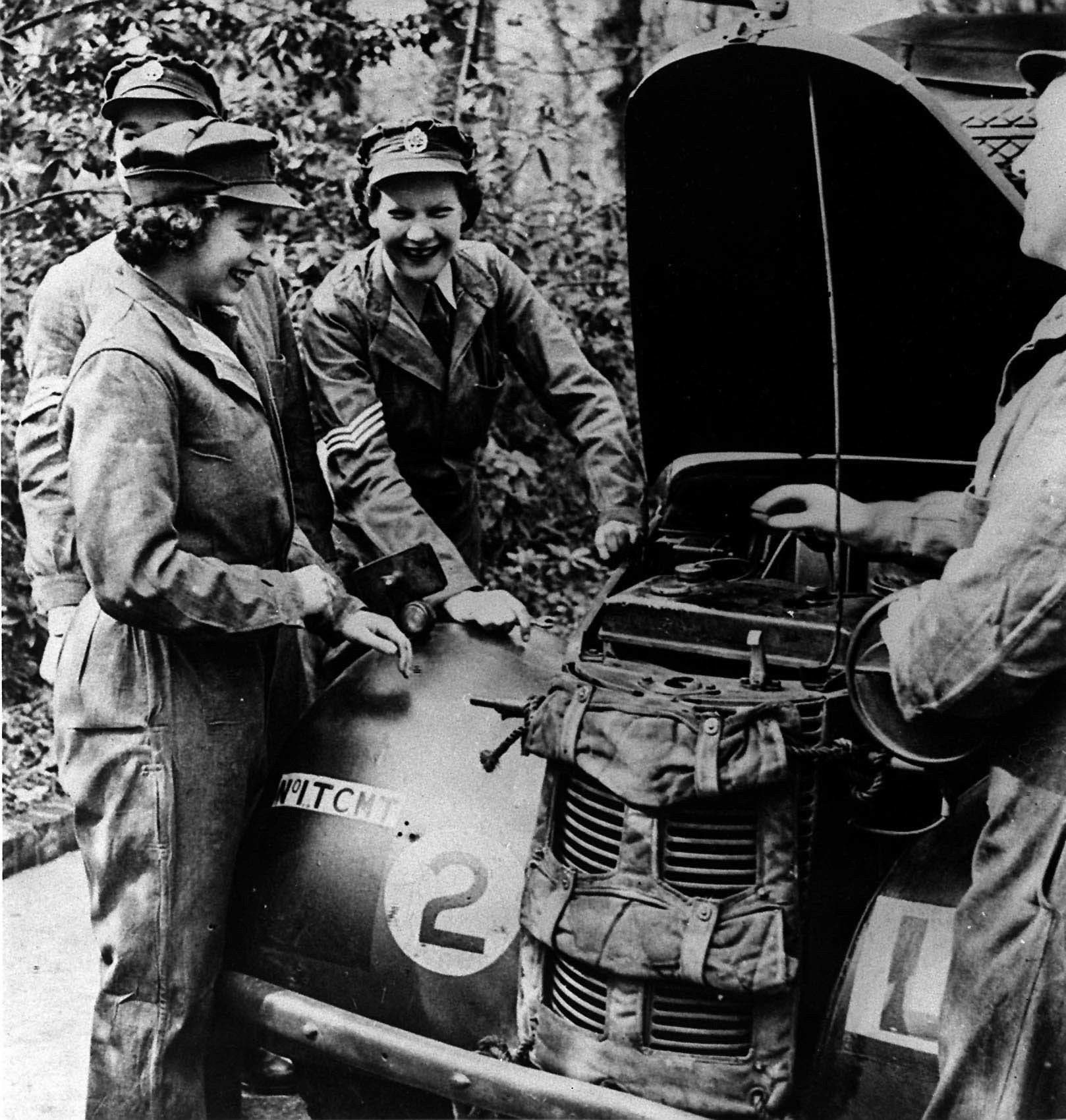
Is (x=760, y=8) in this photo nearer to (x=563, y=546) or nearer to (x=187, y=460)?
(x=187, y=460)

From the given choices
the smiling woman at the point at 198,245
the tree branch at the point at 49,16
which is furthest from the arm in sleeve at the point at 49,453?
the tree branch at the point at 49,16

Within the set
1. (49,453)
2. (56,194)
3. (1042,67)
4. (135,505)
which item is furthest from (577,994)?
(56,194)

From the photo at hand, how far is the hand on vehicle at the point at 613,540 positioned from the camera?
11.7 feet

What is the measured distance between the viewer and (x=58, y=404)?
3.43 metres

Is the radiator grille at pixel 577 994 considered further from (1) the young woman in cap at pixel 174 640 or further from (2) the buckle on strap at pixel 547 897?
(1) the young woman in cap at pixel 174 640

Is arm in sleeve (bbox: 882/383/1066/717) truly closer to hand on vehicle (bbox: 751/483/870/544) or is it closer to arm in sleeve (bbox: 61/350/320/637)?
hand on vehicle (bbox: 751/483/870/544)

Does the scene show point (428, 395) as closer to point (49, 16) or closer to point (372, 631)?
point (372, 631)

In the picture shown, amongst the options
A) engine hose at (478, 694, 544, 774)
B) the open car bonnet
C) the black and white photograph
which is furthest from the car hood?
engine hose at (478, 694, 544, 774)

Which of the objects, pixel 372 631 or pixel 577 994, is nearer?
pixel 577 994

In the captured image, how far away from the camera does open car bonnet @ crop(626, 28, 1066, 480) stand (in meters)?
A: 2.57

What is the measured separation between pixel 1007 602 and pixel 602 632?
93 centimetres

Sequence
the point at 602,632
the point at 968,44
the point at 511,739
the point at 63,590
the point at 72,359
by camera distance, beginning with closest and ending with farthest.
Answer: the point at 511,739
the point at 602,632
the point at 63,590
the point at 72,359
the point at 968,44

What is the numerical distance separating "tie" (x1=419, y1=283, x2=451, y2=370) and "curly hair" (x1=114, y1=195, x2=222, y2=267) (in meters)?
1.14

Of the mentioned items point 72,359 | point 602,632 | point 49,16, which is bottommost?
point 602,632
